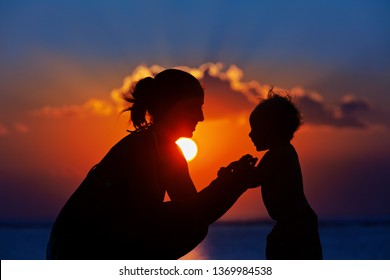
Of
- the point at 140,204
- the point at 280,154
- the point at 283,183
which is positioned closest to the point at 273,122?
the point at 280,154

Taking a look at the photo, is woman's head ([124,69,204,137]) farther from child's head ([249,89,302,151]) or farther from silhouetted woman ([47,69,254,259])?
child's head ([249,89,302,151])

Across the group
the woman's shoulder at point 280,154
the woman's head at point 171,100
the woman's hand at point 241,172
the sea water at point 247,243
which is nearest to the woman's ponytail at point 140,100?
the woman's head at point 171,100

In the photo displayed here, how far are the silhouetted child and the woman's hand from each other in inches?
5.2

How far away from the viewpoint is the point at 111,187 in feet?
11.7

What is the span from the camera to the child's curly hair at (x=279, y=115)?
443 centimetres

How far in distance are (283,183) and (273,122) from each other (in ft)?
1.55

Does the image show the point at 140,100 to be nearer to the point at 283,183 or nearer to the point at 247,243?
the point at 283,183

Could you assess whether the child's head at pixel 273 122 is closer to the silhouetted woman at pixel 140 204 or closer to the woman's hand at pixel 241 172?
the woman's hand at pixel 241 172

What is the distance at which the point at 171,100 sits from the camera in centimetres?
376

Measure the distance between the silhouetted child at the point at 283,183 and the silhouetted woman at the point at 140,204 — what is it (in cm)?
57

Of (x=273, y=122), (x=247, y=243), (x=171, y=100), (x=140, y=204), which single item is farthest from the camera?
(x=247, y=243)

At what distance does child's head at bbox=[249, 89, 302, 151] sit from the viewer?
174 inches

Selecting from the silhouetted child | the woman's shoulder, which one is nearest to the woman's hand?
the silhouetted child
